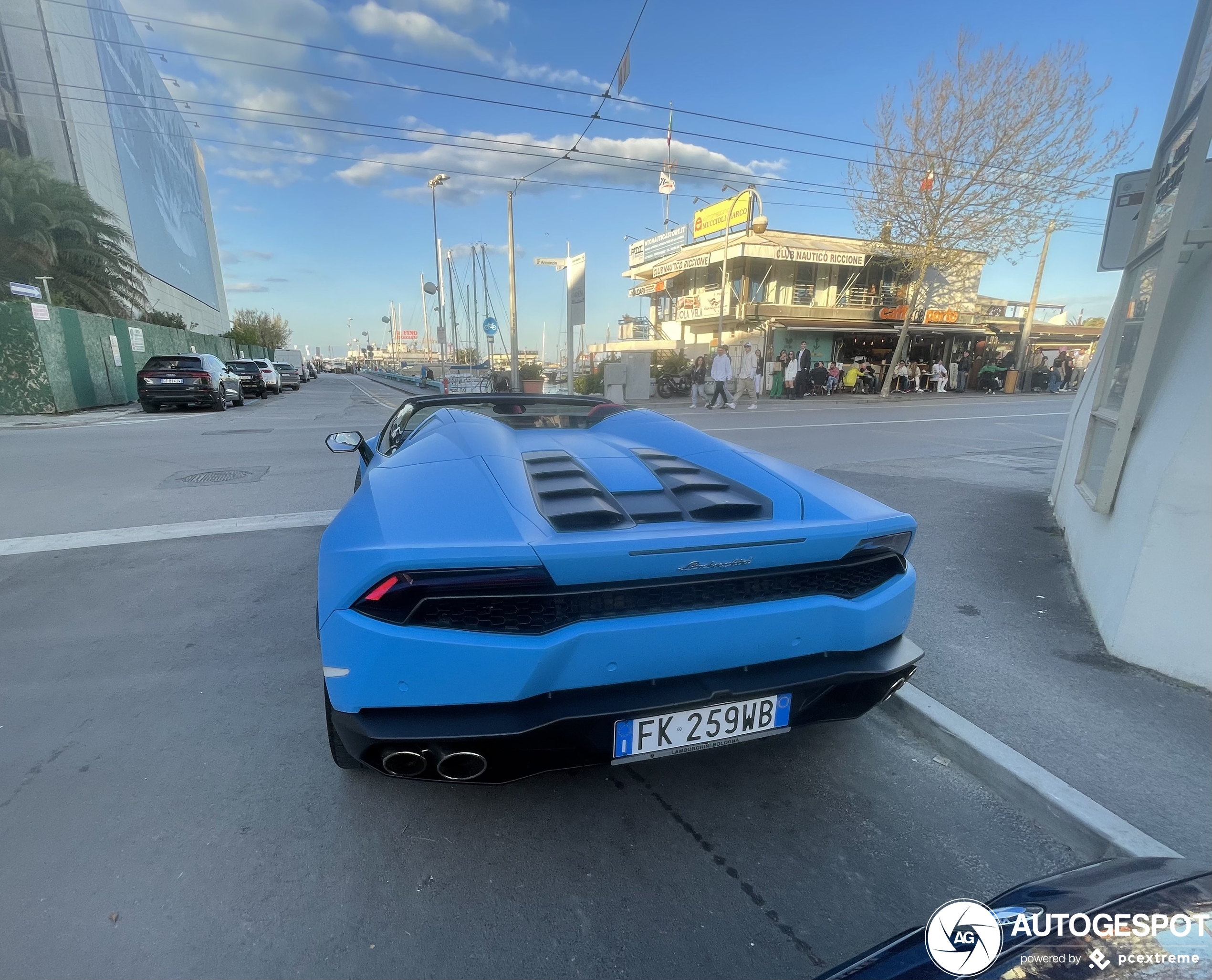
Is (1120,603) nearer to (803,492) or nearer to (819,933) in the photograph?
(803,492)

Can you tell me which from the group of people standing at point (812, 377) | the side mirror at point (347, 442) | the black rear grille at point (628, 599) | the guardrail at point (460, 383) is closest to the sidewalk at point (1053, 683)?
the black rear grille at point (628, 599)

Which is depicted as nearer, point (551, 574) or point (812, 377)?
point (551, 574)

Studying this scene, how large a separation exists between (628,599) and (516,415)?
6.18 ft

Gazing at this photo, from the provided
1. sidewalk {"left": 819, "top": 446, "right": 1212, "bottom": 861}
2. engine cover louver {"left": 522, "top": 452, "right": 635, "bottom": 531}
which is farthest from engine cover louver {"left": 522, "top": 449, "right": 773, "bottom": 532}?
sidewalk {"left": 819, "top": 446, "right": 1212, "bottom": 861}

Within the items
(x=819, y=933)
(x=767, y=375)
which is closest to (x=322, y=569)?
(x=819, y=933)

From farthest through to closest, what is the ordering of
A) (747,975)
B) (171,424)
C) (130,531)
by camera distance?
1. (171,424)
2. (130,531)
3. (747,975)

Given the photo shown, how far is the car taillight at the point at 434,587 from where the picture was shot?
1.51m

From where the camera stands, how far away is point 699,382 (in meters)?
19.2

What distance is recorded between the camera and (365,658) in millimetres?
1512

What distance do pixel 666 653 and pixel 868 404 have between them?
2150 centimetres

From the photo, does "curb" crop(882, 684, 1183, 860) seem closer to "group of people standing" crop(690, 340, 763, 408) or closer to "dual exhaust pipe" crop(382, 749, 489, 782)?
"dual exhaust pipe" crop(382, 749, 489, 782)

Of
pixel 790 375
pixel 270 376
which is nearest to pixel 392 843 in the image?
pixel 790 375

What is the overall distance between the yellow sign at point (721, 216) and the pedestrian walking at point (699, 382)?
801 centimetres

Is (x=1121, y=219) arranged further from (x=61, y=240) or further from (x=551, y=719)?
(x=61, y=240)
